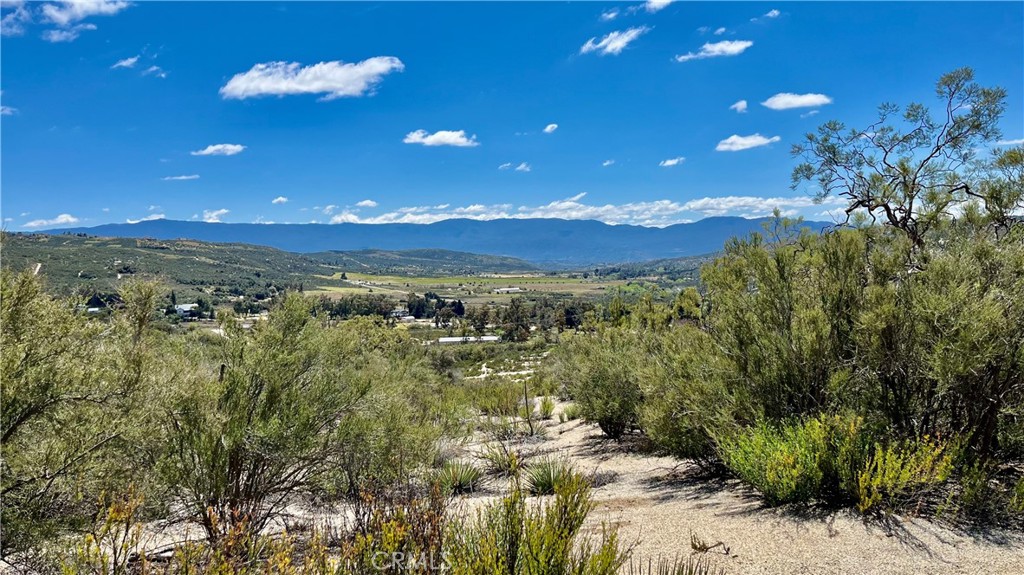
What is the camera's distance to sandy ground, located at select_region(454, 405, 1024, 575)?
440 centimetres

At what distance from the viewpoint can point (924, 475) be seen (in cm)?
509

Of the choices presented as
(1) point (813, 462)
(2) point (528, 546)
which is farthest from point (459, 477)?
(2) point (528, 546)

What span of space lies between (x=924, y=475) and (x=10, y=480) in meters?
8.10

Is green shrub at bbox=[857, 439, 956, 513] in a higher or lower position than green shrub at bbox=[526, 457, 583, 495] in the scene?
higher

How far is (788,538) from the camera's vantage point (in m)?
5.10

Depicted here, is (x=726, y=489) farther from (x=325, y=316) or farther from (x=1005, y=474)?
(x=325, y=316)

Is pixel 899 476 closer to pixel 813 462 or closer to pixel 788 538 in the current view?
pixel 813 462

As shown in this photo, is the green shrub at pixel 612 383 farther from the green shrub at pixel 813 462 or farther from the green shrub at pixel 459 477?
the green shrub at pixel 813 462

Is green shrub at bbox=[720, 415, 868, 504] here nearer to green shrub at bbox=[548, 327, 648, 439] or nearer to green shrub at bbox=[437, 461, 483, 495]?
green shrub at bbox=[437, 461, 483, 495]

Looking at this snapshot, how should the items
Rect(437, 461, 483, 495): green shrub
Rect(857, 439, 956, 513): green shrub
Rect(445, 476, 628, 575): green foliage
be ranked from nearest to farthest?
Rect(445, 476, 628, 575): green foliage < Rect(857, 439, 956, 513): green shrub < Rect(437, 461, 483, 495): green shrub

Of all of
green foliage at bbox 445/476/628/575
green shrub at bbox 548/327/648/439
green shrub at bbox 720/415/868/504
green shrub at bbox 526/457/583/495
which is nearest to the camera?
green foliage at bbox 445/476/628/575

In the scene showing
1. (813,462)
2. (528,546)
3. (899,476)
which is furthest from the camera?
(813,462)

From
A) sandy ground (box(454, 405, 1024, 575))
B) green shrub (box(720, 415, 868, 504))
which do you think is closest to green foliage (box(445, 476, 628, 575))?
sandy ground (box(454, 405, 1024, 575))

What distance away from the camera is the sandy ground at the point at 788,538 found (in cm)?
440
